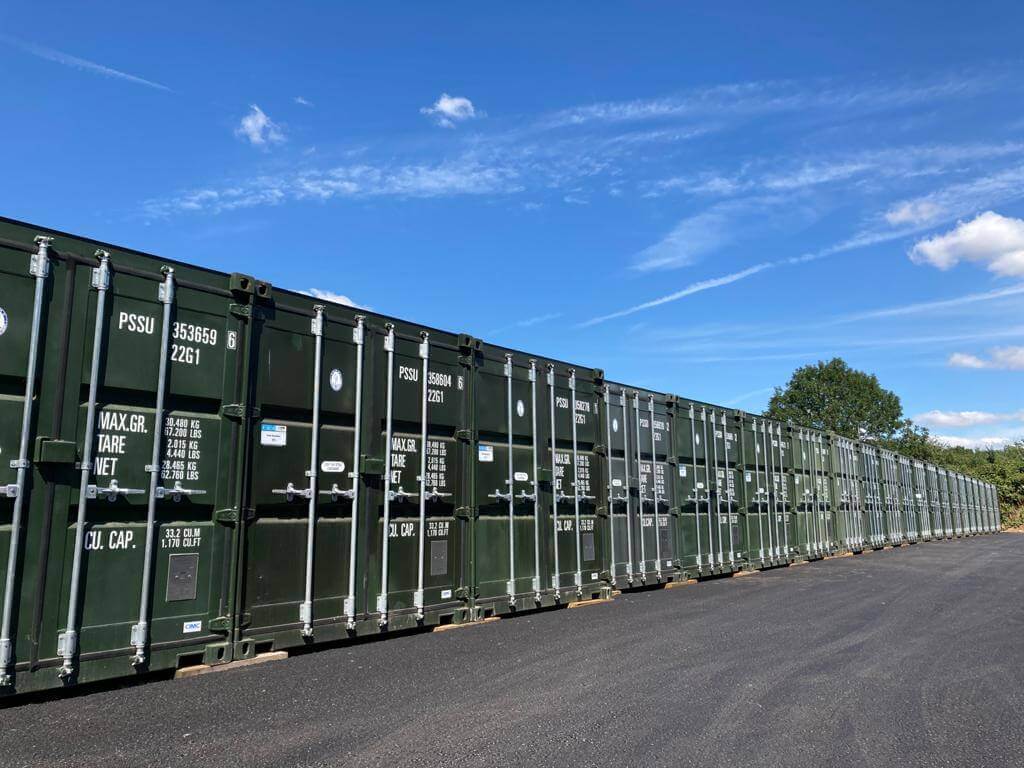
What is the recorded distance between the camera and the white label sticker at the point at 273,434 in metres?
7.21

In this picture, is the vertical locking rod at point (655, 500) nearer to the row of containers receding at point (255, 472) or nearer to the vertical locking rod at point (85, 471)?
the row of containers receding at point (255, 472)

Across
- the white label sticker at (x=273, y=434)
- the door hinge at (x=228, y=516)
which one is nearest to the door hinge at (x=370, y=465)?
the white label sticker at (x=273, y=434)

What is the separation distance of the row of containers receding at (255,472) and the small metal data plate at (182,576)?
2 centimetres

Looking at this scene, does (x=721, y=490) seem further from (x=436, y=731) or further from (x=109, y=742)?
(x=109, y=742)

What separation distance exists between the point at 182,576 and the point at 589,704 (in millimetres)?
3689

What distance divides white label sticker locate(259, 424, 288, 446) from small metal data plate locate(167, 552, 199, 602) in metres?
1.26

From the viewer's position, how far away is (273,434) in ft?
23.9

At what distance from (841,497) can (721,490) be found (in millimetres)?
9462

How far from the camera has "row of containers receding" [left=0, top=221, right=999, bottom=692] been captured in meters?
5.59

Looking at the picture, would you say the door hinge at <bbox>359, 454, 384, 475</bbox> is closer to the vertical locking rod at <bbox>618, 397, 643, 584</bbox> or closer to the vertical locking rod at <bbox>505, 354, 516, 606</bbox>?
the vertical locking rod at <bbox>505, 354, 516, 606</bbox>

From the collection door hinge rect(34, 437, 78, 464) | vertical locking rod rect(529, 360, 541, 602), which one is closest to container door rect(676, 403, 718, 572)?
vertical locking rod rect(529, 360, 541, 602)

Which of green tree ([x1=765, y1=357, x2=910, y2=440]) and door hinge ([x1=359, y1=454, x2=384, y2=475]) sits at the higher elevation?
green tree ([x1=765, y1=357, x2=910, y2=440])

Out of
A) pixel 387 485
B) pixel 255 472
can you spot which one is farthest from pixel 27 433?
pixel 387 485

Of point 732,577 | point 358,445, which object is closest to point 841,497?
point 732,577
